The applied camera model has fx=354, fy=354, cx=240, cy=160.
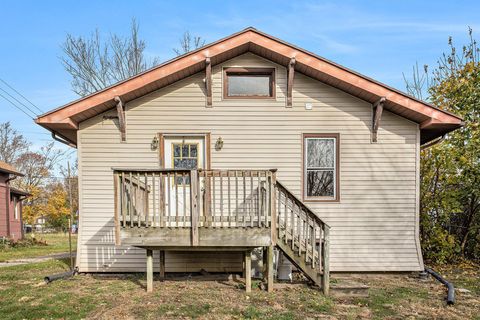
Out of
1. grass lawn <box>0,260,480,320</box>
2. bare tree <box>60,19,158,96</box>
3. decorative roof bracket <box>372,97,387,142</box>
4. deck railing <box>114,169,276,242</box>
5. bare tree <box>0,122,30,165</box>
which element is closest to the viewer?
grass lawn <box>0,260,480,320</box>

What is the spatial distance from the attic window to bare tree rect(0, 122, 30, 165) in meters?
36.2

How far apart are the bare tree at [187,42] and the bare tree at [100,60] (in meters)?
1.95

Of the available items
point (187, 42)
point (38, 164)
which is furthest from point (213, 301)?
point (38, 164)

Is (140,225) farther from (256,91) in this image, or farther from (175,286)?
(256,91)

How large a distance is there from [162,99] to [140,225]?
121 inches

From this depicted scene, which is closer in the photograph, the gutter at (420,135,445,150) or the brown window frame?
the brown window frame

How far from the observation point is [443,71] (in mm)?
11930

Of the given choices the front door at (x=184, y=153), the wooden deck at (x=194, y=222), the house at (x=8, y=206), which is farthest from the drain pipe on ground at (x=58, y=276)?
the house at (x=8, y=206)

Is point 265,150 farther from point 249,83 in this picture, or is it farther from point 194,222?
point 194,222

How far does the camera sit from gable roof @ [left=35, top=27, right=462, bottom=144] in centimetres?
735

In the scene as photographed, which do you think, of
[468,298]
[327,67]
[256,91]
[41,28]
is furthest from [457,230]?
[41,28]

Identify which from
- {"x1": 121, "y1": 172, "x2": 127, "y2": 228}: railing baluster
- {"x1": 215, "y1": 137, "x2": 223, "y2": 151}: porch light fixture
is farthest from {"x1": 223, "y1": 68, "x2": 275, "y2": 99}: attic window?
{"x1": 121, "y1": 172, "x2": 127, "y2": 228}: railing baluster

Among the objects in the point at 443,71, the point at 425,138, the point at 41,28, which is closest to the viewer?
the point at 425,138

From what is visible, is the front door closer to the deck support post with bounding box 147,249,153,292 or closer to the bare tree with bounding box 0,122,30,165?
the deck support post with bounding box 147,249,153,292
